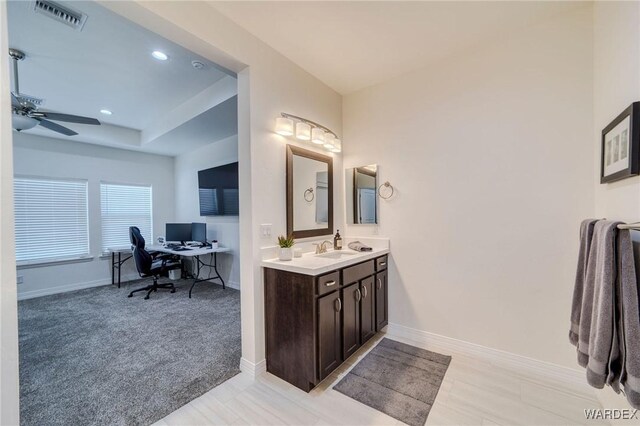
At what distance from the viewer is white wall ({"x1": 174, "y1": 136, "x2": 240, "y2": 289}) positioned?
4646 mm

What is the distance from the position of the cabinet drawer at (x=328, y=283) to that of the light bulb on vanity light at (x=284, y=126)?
128cm

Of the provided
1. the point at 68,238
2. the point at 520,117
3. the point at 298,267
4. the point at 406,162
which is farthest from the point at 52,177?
the point at 520,117

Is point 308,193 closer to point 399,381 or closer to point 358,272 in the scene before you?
point 358,272

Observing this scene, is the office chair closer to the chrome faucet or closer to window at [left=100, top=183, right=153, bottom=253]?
window at [left=100, top=183, right=153, bottom=253]

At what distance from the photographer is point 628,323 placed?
1.04 metres

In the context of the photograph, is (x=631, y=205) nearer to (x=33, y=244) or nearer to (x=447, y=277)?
(x=447, y=277)

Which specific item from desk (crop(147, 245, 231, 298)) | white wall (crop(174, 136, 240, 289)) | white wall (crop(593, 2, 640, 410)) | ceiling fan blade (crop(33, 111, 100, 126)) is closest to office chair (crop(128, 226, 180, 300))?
desk (crop(147, 245, 231, 298))

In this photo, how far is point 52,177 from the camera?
14.5 feet

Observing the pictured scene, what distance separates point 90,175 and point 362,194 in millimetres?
5114

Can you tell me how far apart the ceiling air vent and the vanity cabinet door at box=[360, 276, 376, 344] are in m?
3.14

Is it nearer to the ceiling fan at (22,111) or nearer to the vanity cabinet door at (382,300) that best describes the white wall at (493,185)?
the vanity cabinet door at (382,300)

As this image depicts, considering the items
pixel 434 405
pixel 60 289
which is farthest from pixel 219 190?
pixel 434 405

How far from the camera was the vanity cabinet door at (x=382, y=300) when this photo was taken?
257 cm

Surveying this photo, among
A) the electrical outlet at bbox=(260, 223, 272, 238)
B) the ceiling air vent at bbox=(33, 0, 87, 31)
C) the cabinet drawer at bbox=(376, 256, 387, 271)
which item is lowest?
the cabinet drawer at bbox=(376, 256, 387, 271)
